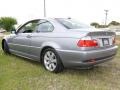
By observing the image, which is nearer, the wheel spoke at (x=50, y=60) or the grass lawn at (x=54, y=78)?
the grass lawn at (x=54, y=78)

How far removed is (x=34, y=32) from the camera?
6.66m

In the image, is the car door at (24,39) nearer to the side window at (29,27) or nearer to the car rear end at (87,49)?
the side window at (29,27)

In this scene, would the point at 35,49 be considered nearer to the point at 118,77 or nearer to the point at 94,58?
the point at 94,58

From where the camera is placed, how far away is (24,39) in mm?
6930

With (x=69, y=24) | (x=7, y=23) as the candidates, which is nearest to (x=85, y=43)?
(x=69, y=24)

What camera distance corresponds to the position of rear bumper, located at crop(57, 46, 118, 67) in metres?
5.19

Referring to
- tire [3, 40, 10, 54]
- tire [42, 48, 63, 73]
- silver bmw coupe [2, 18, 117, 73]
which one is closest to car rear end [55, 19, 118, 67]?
silver bmw coupe [2, 18, 117, 73]

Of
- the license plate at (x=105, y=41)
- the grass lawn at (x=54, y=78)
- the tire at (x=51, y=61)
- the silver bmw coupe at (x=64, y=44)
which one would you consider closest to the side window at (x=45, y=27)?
the silver bmw coupe at (x=64, y=44)

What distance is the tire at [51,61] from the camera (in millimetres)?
5738

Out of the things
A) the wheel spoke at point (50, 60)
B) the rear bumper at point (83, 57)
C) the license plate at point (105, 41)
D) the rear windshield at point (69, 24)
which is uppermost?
the rear windshield at point (69, 24)

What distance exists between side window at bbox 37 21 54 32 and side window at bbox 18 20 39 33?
9.0 inches

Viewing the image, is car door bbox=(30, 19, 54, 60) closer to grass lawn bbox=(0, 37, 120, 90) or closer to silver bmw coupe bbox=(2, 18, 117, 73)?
silver bmw coupe bbox=(2, 18, 117, 73)

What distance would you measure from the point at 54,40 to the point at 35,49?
0.87m

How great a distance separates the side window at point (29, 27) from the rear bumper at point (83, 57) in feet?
5.28
